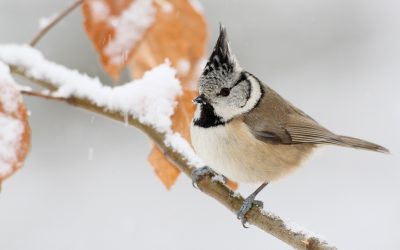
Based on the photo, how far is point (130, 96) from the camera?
1961 millimetres

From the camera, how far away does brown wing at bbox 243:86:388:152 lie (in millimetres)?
2738

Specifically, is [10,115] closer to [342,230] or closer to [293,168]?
[293,168]

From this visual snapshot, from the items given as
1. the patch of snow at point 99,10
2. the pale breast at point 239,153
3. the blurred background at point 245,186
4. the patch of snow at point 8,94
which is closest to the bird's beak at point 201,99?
the pale breast at point 239,153

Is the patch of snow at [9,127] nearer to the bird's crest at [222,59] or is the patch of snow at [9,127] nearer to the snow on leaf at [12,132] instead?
the snow on leaf at [12,132]

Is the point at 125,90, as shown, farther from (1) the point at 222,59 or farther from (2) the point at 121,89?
(1) the point at 222,59

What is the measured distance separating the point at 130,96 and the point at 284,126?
1.12 metres

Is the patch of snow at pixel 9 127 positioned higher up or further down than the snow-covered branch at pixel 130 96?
further down

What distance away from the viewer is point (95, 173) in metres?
7.53

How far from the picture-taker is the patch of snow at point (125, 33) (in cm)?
165

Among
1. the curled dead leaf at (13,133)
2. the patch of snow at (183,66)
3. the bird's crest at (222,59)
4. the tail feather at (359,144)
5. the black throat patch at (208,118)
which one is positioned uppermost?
the tail feather at (359,144)

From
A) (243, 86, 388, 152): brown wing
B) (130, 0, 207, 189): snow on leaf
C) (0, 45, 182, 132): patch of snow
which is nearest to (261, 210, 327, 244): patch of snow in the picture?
(130, 0, 207, 189): snow on leaf

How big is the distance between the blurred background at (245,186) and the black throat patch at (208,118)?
3.60m

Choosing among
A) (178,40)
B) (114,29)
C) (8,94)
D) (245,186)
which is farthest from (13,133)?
(245,186)

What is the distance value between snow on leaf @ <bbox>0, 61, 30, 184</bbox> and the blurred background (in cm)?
481
